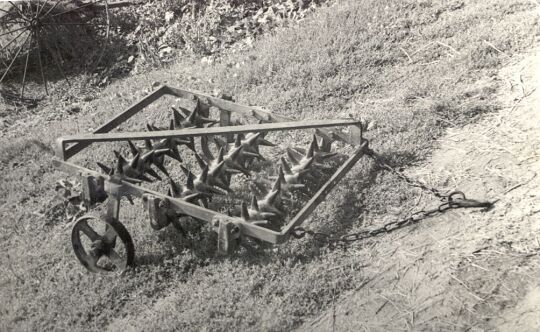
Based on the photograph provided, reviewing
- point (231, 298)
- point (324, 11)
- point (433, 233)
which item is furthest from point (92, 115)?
point (433, 233)

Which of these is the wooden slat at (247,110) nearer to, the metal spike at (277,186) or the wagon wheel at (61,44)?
the metal spike at (277,186)

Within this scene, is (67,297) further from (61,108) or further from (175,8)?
(175,8)

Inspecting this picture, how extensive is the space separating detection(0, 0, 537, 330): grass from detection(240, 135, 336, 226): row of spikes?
32 centimetres

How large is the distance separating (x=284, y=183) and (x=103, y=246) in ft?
5.08

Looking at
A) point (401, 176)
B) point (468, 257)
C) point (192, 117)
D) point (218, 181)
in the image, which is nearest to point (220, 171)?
point (218, 181)

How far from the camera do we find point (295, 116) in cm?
647

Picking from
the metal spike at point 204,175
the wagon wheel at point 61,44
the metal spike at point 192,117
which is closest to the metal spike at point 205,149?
the metal spike at point 192,117

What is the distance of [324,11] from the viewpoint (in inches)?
318

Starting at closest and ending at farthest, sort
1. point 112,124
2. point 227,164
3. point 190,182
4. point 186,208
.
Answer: point 186,208, point 190,182, point 227,164, point 112,124

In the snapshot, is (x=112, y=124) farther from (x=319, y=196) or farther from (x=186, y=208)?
(x=319, y=196)

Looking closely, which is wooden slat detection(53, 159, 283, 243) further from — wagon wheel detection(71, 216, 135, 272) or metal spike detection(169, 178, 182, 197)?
wagon wheel detection(71, 216, 135, 272)

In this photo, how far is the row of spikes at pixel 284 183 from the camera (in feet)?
15.1

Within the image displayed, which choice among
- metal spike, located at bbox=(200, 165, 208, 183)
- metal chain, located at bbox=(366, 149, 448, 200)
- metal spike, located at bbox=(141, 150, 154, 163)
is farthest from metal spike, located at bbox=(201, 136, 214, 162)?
metal chain, located at bbox=(366, 149, 448, 200)

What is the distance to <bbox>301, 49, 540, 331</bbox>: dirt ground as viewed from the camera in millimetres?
3959
